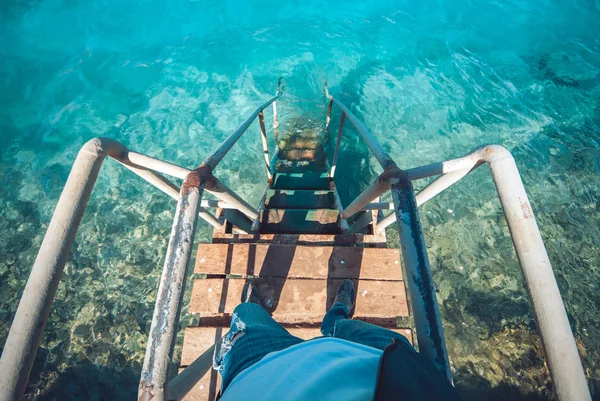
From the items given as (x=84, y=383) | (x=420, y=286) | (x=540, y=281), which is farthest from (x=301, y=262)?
(x=84, y=383)

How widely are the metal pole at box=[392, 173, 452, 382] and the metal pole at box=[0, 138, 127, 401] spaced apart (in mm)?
1523

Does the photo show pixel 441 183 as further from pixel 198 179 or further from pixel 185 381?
pixel 185 381

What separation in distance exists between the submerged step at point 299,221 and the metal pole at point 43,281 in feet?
8.33

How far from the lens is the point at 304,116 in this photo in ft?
23.8

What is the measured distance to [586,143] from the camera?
672 cm

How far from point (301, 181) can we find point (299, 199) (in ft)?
2.27

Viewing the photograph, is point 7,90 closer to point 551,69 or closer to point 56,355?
point 56,355

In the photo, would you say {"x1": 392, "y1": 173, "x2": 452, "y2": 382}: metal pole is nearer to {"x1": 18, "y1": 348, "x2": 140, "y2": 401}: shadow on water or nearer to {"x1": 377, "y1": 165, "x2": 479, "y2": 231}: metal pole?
{"x1": 377, "y1": 165, "x2": 479, "y2": 231}: metal pole

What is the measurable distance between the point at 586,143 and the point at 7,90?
15.9 metres

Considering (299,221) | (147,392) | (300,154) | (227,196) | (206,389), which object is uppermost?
(147,392)

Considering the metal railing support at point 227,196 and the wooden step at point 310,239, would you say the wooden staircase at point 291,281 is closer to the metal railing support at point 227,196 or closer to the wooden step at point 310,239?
the wooden step at point 310,239

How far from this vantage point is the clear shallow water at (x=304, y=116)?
15.5ft

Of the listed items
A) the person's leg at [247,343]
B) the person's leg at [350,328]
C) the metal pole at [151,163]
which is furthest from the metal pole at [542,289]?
the metal pole at [151,163]

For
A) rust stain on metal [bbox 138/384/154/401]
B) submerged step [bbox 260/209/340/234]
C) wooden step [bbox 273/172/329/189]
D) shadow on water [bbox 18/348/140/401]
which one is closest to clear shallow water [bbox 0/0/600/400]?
shadow on water [bbox 18/348/140/401]
